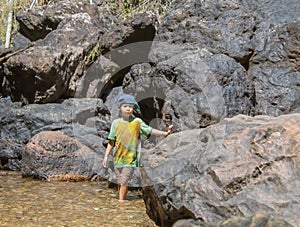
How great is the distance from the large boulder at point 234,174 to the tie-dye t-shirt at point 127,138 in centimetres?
153

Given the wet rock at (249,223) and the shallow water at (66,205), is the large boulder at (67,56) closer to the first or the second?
the shallow water at (66,205)

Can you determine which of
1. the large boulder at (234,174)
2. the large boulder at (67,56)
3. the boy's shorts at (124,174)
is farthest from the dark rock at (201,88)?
the large boulder at (234,174)

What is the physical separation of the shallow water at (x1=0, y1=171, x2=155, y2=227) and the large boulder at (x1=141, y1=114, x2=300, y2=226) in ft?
2.53

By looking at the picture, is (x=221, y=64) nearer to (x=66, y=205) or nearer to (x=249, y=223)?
(x=66, y=205)

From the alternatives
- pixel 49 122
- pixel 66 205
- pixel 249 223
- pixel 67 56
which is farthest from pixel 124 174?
pixel 67 56

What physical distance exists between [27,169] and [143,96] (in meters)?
2.25

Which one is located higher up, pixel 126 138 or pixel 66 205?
pixel 126 138

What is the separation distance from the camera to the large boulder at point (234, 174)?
325 cm

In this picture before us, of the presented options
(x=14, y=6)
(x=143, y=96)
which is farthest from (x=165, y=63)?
(x=14, y=6)

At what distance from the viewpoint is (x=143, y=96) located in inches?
312

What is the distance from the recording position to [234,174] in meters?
3.44

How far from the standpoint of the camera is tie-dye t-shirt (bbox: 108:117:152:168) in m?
5.67

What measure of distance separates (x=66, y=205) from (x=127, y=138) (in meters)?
1.08

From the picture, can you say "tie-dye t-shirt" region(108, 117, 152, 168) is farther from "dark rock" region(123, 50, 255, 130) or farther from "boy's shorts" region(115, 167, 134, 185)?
"dark rock" region(123, 50, 255, 130)
